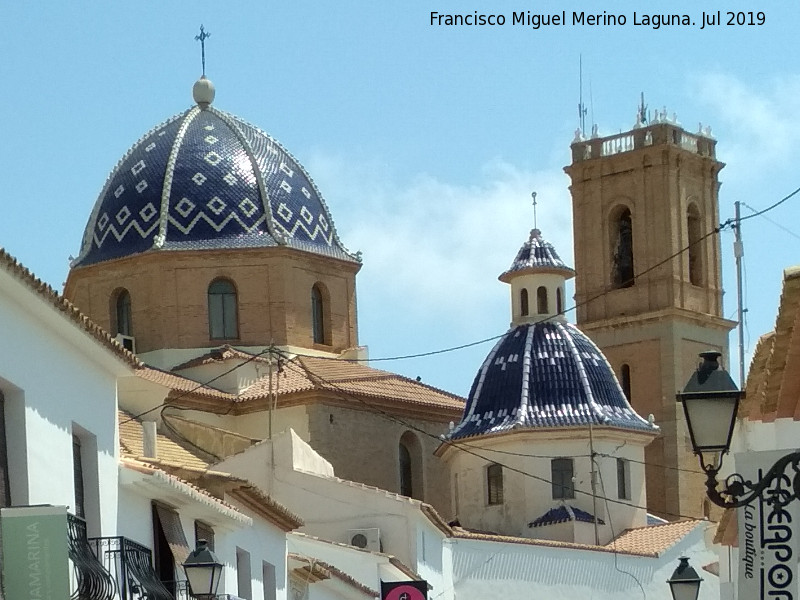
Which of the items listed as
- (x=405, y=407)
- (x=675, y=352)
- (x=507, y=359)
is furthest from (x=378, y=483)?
Result: (x=675, y=352)

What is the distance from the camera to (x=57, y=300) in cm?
1748

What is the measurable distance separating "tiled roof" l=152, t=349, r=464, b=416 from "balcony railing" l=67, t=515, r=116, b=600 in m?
25.1

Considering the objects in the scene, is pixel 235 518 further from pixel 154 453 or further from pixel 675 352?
pixel 675 352

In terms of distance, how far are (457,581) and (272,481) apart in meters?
4.38

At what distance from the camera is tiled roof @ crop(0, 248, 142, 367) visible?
16.3m

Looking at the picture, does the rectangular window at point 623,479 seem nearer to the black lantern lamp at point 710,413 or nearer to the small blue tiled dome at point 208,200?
the small blue tiled dome at point 208,200

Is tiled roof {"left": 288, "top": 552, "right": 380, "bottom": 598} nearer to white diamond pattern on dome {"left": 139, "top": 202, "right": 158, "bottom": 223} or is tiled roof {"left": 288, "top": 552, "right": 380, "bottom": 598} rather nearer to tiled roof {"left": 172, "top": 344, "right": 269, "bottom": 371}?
tiled roof {"left": 172, "top": 344, "right": 269, "bottom": 371}

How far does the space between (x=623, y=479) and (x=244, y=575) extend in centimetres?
2250

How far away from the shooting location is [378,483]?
1762 inches

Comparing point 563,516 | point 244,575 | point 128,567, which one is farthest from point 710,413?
point 563,516

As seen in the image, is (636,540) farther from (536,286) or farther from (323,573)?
(323,573)

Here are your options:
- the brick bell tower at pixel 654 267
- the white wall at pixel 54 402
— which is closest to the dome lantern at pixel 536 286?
the brick bell tower at pixel 654 267

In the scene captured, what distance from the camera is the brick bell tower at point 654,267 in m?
61.3

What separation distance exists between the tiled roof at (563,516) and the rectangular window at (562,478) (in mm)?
226
